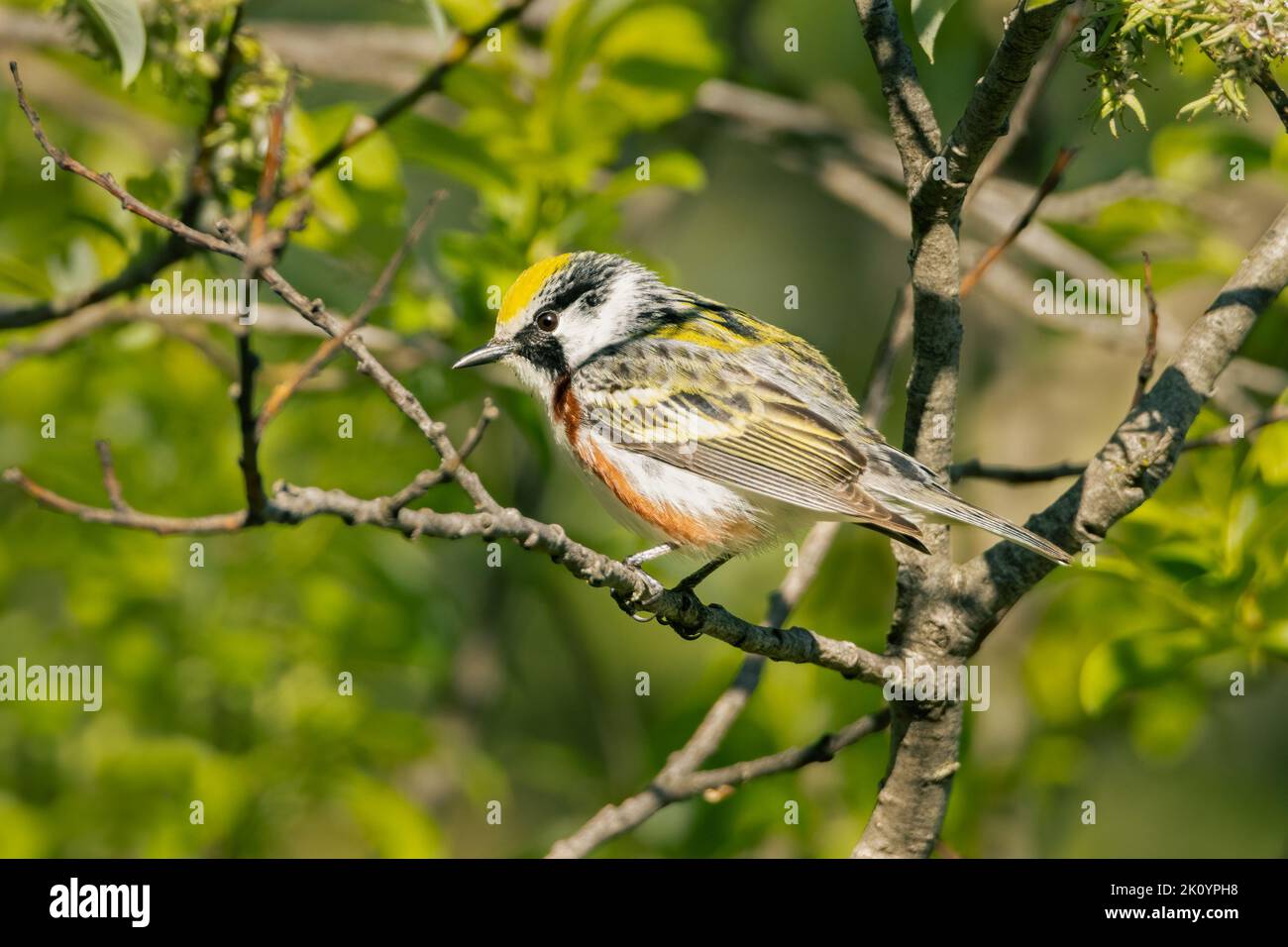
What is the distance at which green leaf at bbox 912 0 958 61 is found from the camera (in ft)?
7.62

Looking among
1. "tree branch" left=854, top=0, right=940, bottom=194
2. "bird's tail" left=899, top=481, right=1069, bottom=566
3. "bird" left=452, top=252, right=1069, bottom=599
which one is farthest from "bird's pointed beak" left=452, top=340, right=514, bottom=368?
"tree branch" left=854, top=0, right=940, bottom=194

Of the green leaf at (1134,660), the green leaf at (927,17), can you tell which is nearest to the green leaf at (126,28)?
the green leaf at (927,17)

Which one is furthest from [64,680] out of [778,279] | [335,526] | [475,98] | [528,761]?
[778,279]

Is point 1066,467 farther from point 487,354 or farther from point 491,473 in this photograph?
point 491,473

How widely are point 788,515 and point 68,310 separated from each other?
216 cm

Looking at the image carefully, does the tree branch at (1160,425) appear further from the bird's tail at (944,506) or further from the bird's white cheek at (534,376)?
the bird's white cheek at (534,376)

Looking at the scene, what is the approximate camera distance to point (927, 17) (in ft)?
7.70

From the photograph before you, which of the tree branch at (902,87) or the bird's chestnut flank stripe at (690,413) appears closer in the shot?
the tree branch at (902,87)

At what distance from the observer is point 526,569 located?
238 inches

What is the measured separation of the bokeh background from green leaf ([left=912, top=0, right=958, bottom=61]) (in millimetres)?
898

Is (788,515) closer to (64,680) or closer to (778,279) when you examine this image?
(64,680)

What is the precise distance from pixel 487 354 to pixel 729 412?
777 millimetres

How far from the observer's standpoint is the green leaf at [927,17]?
7.62ft

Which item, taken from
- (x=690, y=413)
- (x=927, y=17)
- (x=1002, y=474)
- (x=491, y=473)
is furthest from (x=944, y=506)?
(x=491, y=473)
